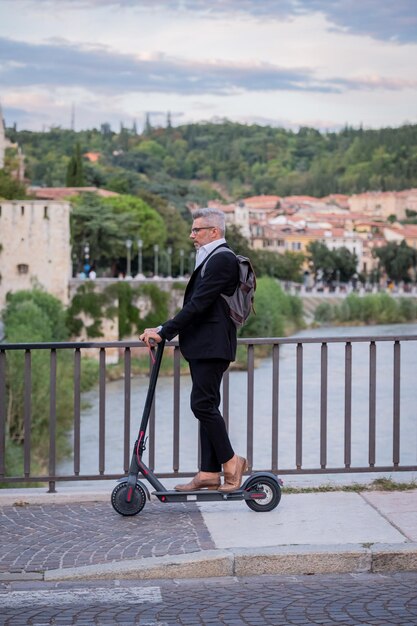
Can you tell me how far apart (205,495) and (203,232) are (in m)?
1.34

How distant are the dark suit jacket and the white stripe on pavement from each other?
4.97 ft

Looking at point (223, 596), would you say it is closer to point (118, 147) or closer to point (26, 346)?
point (26, 346)

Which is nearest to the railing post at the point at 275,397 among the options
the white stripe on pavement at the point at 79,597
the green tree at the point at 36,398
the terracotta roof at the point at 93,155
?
the white stripe on pavement at the point at 79,597

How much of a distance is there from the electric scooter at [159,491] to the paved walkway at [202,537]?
0.23ft

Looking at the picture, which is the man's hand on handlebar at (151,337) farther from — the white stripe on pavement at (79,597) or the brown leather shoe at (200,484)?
the white stripe on pavement at (79,597)

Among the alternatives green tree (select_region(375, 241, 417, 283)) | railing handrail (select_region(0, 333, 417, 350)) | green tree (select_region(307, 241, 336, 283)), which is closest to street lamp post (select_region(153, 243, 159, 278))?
green tree (select_region(307, 241, 336, 283))

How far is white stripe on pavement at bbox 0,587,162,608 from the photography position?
16.4 feet

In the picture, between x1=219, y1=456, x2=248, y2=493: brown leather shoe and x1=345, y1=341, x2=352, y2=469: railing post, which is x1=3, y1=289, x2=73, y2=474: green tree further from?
x1=219, y1=456, x2=248, y2=493: brown leather shoe

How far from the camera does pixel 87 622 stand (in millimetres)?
4668

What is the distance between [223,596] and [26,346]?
Result: 2.38 meters

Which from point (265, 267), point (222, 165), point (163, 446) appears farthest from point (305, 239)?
point (163, 446)

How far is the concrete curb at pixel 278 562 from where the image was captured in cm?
546

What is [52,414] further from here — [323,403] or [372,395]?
[372,395]

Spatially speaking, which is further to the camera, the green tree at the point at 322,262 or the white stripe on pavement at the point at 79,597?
the green tree at the point at 322,262
